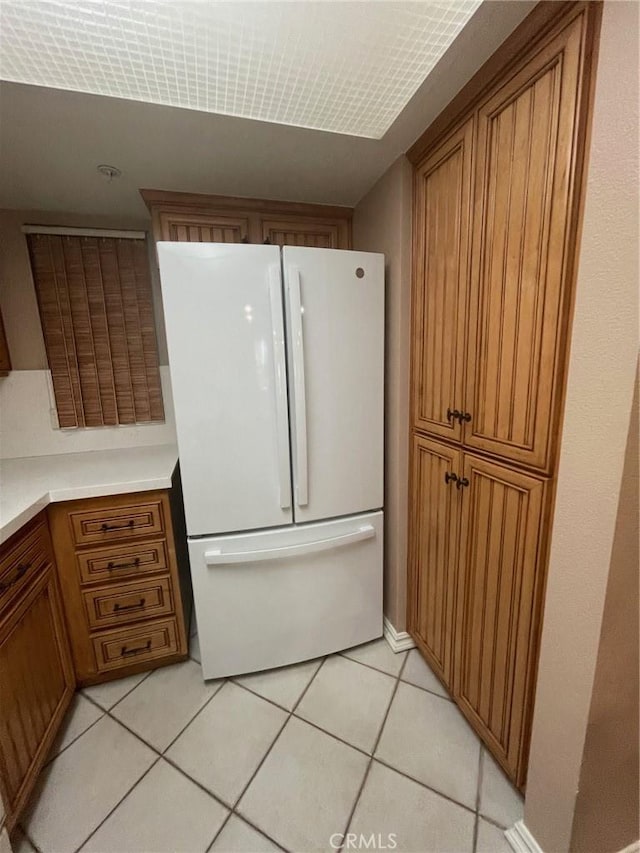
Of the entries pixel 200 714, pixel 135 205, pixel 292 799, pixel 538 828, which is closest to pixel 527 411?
pixel 538 828

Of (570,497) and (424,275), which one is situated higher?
(424,275)

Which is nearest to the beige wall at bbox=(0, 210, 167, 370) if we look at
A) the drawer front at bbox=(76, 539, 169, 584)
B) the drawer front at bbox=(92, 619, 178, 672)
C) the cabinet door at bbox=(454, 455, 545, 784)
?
the drawer front at bbox=(76, 539, 169, 584)

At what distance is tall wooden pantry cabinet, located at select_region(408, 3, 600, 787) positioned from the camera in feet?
2.63

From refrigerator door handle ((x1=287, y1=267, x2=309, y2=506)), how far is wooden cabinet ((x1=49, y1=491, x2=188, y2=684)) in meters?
0.59

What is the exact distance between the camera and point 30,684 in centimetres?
114

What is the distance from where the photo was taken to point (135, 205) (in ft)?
5.56

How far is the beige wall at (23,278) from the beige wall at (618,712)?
2.33 metres

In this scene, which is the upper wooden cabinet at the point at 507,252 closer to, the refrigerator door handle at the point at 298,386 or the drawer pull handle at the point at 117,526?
the refrigerator door handle at the point at 298,386

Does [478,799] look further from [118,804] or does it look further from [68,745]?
[68,745]

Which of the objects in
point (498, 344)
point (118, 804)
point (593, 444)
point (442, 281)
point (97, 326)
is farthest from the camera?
point (97, 326)

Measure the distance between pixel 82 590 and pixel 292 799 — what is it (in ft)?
3.52

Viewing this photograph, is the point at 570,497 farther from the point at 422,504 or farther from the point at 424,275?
the point at 424,275
